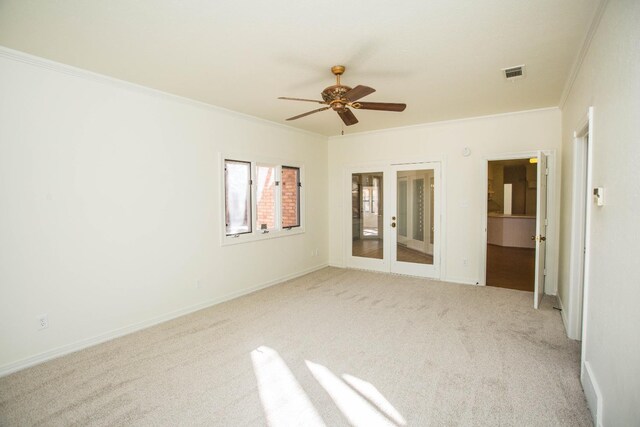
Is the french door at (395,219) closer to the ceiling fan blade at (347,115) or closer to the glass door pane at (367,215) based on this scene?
the glass door pane at (367,215)

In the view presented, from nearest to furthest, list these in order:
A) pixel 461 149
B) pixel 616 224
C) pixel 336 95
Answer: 1. pixel 616 224
2. pixel 336 95
3. pixel 461 149

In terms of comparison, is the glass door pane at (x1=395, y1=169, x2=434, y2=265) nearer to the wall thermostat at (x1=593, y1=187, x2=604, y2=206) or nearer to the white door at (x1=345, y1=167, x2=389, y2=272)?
the white door at (x1=345, y1=167, x2=389, y2=272)

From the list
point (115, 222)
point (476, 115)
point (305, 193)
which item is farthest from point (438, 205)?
point (115, 222)

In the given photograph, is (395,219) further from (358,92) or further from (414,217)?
(358,92)

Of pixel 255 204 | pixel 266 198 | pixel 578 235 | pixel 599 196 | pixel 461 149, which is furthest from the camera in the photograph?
pixel 266 198

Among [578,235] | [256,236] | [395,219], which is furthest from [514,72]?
[256,236]

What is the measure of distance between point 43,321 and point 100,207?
3.71 ft

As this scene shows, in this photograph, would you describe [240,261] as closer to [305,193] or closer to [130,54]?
[305,193]

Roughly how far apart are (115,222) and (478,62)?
400 cm

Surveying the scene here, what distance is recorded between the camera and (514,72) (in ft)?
10.4

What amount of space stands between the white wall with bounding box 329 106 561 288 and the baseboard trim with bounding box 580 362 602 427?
278 cm

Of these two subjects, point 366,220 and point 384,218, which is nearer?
point 384,218

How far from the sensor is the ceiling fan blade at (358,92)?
2445 millimetres

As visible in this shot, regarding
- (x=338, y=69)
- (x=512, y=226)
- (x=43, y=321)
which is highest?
(x=338, y=69)
